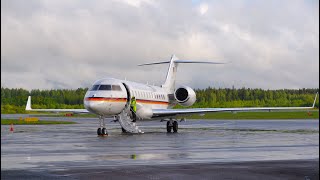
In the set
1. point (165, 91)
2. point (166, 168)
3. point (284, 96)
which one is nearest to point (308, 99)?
point (284, 96)

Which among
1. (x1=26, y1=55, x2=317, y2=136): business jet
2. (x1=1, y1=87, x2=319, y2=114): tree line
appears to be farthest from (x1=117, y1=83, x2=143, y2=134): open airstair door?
(x1=1, y1=87, x2=319, y2=114): tree line

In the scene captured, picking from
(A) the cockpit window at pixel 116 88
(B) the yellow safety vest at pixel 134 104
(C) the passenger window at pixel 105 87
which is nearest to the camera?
(C) the passenger window at pixel 105 87

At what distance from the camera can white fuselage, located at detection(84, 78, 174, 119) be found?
37.3 meters

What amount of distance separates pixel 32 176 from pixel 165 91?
123ft

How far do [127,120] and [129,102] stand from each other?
47.3 inches

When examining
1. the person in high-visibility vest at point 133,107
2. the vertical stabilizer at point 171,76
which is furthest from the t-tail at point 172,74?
the person in high-visibility vest at point 133,107

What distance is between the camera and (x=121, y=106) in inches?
1549

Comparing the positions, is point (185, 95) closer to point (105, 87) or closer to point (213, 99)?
point (105, 87)

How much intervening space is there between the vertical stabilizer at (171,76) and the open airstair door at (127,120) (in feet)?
41.6

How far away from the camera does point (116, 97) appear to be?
38531mm

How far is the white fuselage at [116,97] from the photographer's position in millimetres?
37281

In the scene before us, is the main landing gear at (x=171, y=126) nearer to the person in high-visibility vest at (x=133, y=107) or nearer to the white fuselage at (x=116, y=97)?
the white fuselage at (x=116, y=97)

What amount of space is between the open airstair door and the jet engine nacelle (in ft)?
25.9

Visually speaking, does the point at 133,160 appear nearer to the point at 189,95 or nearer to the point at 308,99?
the point at 189,95
